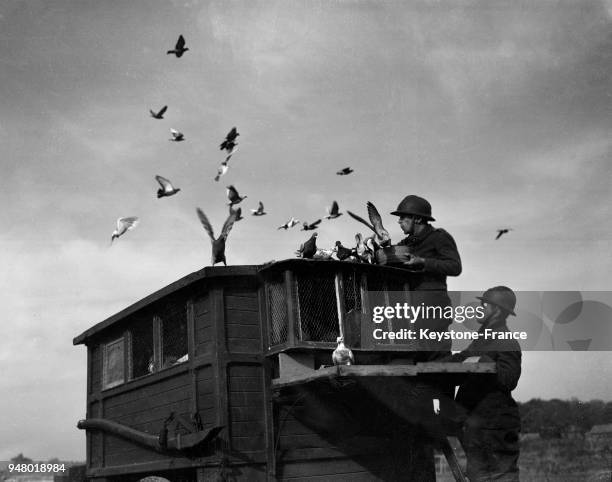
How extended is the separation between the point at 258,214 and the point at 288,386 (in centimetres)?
371

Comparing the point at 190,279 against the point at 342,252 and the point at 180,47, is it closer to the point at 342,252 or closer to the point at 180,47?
the point at 342,252

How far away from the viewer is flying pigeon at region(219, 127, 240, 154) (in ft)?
36.4

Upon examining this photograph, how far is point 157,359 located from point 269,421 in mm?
2479

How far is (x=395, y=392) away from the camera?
820 cm

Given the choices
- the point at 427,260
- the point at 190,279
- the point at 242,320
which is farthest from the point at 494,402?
the point at 190,279

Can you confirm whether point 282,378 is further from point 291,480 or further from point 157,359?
point 157,359

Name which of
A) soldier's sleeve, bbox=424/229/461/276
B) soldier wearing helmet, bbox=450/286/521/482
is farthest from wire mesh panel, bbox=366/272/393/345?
soldier wearing helmet, bbox=450/286/521/482

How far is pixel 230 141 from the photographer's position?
36.6 ft

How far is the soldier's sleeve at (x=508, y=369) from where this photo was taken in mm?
6883

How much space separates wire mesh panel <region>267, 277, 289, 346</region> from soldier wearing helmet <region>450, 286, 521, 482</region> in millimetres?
2186

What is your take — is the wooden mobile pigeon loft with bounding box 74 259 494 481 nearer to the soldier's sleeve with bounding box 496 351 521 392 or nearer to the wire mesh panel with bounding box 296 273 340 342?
the wire mesh panel with bounding box 296 273 340 342

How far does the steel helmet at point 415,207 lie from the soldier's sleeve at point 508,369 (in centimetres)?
226

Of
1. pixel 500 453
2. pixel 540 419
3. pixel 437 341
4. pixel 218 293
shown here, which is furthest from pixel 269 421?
pixel 540 419

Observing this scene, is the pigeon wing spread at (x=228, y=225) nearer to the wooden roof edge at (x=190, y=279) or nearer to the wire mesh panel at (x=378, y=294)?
the wooden roof edge at (x=190, y=279)
